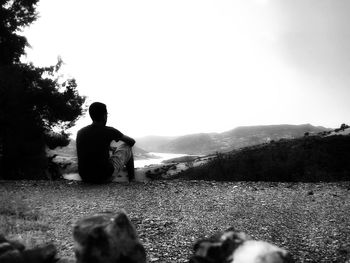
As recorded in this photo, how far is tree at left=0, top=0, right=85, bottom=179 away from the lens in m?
14.9

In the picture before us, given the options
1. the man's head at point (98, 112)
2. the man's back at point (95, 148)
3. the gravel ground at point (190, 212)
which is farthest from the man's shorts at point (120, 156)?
the man's head at point (98, 112)

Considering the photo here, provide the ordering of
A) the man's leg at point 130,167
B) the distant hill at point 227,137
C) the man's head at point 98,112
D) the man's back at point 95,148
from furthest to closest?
the distant hill at point 227,137, the man's leg at point 130,167, the man's head at point 98,112, the man's back at point 95,148

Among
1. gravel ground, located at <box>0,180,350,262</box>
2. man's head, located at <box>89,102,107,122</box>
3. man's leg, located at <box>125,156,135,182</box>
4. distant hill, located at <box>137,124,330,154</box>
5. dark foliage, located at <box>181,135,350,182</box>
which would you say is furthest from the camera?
distant hill, located at <box>137,124,330,154</box>

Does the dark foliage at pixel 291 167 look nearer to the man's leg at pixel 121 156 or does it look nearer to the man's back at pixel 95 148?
the man's leg at pixel 121 156

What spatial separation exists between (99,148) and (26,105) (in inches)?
355

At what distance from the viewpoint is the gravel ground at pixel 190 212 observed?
489 cm

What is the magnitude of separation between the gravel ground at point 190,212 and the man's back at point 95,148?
46 centimetres

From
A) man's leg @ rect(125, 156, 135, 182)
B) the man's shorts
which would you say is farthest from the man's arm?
man's leg @ rect(125, 156, 135, 182)

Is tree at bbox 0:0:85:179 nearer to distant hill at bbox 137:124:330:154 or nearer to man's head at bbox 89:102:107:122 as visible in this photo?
man's head at bbox 89:102:107:122

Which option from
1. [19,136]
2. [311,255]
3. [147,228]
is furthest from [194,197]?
[19,136]

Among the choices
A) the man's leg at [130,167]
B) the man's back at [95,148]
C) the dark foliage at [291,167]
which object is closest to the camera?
the man's back at [95,148]

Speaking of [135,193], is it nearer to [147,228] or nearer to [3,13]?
[147,228]

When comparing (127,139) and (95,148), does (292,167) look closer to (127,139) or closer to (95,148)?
(127,139)

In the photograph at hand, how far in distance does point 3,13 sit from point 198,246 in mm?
17825
